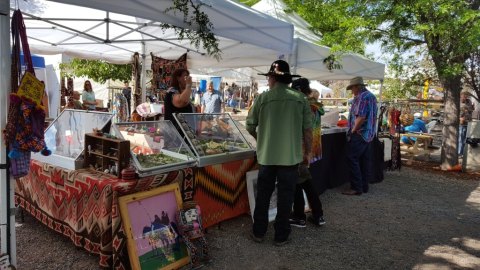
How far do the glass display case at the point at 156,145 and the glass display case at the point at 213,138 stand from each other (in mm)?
99

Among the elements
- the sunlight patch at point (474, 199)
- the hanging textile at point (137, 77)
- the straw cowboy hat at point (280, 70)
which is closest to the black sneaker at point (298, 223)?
the straw cowboy hat at point (280, 70)

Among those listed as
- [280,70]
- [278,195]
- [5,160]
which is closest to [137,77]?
[280,70]

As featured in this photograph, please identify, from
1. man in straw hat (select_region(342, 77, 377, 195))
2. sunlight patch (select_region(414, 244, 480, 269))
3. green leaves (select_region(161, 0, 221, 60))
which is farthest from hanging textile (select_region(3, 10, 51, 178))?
man in straw hat (select_region(342, 77, 377, 195))

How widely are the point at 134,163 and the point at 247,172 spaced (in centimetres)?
147

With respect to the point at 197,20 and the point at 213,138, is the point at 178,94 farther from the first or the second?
the point at 197,20

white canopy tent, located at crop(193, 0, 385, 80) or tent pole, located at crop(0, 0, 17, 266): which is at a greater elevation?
white canopy tent, located at crop(193, 0, 385, 80)

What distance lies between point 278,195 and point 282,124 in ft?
2.24

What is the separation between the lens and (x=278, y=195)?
11.7 ft

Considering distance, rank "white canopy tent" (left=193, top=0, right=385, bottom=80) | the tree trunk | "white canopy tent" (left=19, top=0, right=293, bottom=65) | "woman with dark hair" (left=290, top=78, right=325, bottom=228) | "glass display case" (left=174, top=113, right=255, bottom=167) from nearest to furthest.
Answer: "white canopy tent" (left=19, top=0, right=293, bottom=65), "glass display case" (left=174, top=113, right=255, bottom=167), "woman with dark hair" (left=290, top=78, right=325, bottom=228), "white canopy tent" (left=193, top=0, right=385, bottom=80), the tree trunk

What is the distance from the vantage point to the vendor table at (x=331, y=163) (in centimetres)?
552

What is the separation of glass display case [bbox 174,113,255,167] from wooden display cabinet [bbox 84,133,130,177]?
30.6 inches

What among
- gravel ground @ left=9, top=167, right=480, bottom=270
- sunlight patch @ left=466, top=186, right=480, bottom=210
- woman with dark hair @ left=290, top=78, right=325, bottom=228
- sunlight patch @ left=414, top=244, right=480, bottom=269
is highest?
woman with dark hair @ left=290, top=78, right=325, bottom=228

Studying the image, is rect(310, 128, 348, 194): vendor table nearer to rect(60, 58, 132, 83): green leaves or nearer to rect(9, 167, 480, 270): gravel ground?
rect(9, 167, 480, 270): gravel ground

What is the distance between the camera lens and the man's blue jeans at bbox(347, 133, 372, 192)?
5.68 m
